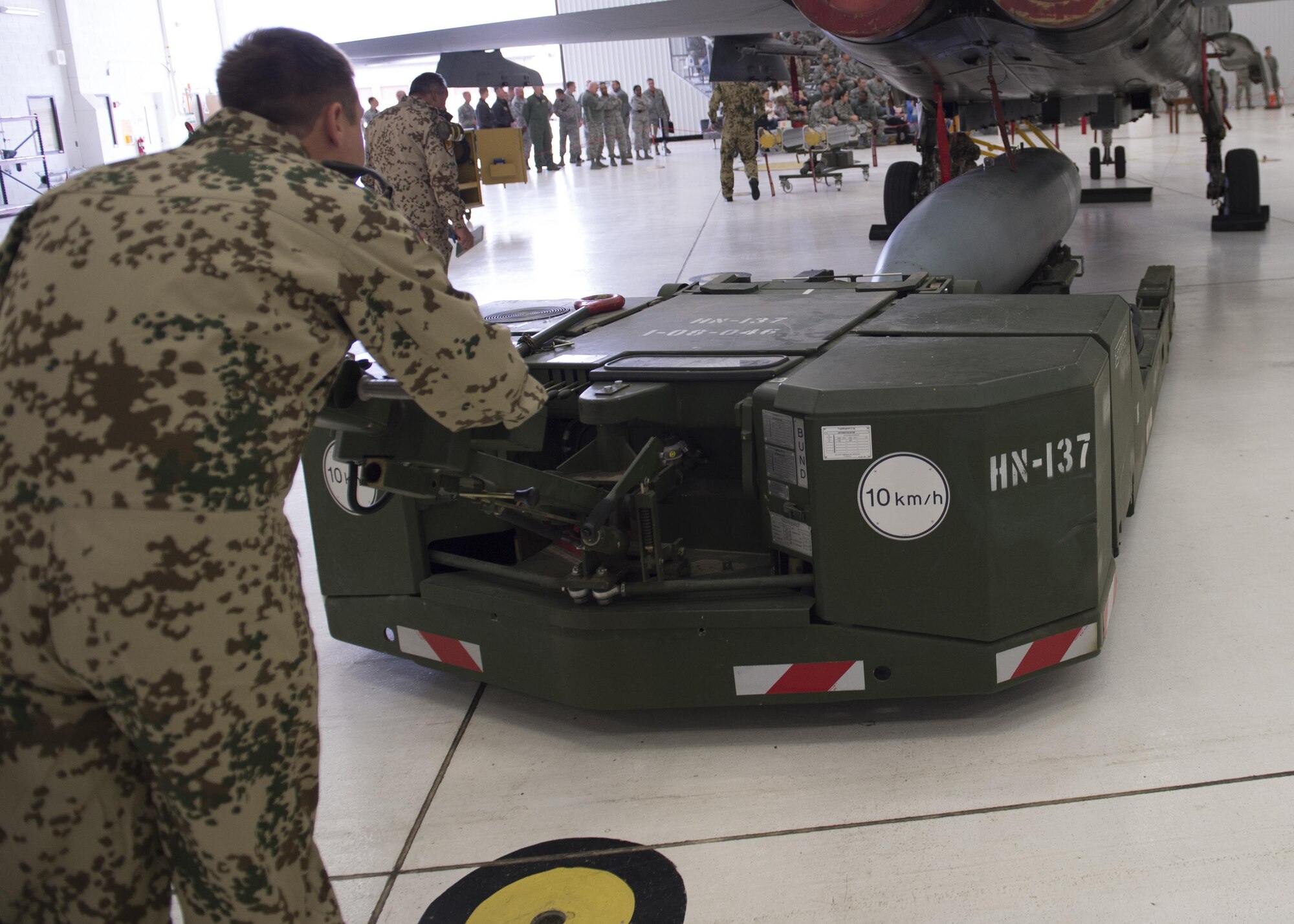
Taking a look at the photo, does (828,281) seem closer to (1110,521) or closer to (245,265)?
(1110,521)

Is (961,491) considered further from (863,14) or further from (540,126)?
(540,126)

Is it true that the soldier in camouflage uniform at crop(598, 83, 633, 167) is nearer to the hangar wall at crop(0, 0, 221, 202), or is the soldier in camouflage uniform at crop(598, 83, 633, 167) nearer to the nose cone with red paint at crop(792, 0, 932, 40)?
the hangar wall at crop(0, 0, 221, 202)

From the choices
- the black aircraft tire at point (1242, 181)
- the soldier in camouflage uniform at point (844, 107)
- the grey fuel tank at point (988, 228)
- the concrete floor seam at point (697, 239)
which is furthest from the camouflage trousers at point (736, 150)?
the soldier in camouflage uniform at point (844, 107)

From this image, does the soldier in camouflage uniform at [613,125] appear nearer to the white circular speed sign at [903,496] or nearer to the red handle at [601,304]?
the red handle at [601,304]

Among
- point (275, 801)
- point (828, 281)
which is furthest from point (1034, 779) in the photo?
point (828, 281)

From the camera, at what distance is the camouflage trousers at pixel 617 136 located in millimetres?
27828

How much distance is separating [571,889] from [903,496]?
3.63 feet

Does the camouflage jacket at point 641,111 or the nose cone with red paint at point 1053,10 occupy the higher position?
the camouflage jacket at point 641,111

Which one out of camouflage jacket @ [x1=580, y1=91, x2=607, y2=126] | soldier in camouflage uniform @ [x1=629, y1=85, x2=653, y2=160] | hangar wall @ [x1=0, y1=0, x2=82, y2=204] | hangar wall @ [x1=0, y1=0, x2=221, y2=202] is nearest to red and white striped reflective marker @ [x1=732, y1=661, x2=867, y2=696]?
hangar wall @ [x1=0, y1=0, x2=221, y2=202]

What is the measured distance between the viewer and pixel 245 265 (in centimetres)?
158

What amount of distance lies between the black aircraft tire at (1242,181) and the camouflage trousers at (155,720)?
1017 centimetres

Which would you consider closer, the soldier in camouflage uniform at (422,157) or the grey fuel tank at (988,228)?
the grey fuel tank at (988,228)

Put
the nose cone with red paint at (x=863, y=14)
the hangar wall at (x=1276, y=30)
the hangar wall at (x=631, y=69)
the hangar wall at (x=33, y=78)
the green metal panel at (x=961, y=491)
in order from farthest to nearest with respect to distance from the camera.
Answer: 1. the hangar wall at (x=631, y=69)
2. the hangar wall at (x=1276, y=30)
3. the hangar wall at (x=33, y=78)
4. the nose cone with red paint at (x=863, y=14)
5. the green metal panel at (x=961, y=491)

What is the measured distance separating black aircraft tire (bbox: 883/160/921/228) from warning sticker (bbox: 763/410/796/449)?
792 cm
